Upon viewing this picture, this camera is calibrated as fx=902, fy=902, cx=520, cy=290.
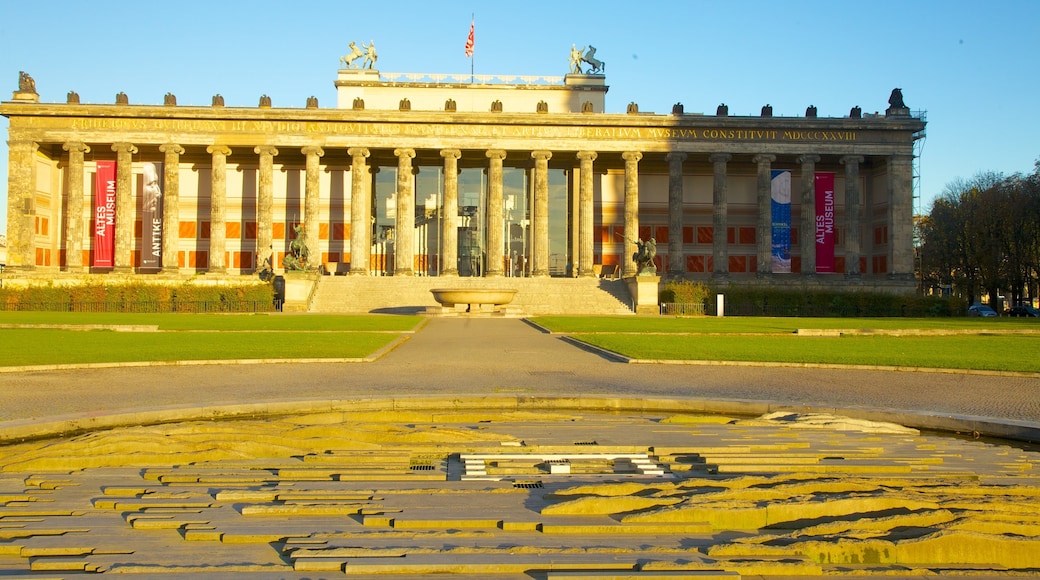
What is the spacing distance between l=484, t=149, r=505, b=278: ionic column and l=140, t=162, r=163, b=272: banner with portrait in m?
25.2

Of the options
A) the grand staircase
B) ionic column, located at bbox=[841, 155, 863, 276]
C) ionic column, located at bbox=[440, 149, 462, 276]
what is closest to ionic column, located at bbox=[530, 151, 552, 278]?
the grand staircase

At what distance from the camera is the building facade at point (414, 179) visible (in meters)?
68.3

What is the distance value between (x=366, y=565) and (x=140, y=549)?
1407 mm

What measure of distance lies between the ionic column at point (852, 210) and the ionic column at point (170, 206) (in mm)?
51646

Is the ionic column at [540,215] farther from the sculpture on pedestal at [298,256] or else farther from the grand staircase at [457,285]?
the sculpture on pedestal at [298,256]

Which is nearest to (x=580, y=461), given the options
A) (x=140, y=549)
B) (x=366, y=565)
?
(x=366, y=565)

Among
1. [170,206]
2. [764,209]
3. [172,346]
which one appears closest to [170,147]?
[170,206]

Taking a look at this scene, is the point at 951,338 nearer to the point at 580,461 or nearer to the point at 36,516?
the point at 580,461

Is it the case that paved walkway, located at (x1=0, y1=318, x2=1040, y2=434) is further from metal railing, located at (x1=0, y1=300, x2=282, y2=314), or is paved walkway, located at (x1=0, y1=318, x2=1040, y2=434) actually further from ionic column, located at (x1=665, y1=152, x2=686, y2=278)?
ionic column, located at (x1=665, y1=152, x2=686, y2=278)

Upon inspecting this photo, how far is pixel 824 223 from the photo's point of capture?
70625 millimetres

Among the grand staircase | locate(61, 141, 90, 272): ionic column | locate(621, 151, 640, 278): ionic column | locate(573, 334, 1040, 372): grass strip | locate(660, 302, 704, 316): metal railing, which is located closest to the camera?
locate(573, 334, 1040, 372): grass strip

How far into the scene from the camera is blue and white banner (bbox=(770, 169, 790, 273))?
7075cm

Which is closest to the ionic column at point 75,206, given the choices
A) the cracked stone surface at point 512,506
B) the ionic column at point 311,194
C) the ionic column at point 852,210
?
the ionic column at point 311,194

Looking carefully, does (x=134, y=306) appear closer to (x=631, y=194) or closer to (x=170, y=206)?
(x=170, y=206)
